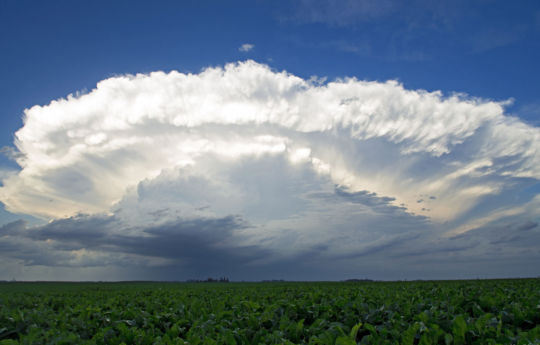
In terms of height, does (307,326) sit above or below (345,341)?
below

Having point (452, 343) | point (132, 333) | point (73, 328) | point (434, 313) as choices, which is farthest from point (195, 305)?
point (452, 343)

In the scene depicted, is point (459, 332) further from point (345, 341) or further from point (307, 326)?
point (307, 326)

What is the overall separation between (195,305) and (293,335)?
17.1 ft

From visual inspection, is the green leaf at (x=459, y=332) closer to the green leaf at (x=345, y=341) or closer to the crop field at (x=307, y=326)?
the crop field at (x=307, y=326)

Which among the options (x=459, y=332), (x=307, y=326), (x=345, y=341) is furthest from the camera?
(x=307, y=326)

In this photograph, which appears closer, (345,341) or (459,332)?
(345,341)

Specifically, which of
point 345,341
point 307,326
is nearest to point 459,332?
point 345,341

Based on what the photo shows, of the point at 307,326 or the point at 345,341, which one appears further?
the point at 307,326

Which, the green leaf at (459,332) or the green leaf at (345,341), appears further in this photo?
the green leaf at (459,332)

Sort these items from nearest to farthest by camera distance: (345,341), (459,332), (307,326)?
(345,341), (459,332), (307,326)

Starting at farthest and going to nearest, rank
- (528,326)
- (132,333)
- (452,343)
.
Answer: (528,326)
(132,333)
(452,343)

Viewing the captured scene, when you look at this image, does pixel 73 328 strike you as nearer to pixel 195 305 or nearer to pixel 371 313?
pixel 195 305

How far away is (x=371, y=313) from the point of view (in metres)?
8.18

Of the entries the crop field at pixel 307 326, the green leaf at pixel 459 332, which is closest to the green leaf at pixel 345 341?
the crop field at pixel 307 326
